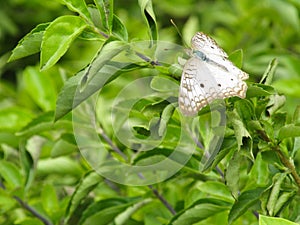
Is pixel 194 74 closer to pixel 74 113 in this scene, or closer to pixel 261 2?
pixel 74 113

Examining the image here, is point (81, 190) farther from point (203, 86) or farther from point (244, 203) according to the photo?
point (203, 86)

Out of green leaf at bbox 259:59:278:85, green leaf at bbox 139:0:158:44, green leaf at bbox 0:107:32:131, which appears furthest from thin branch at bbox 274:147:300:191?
green leaf at bbox 0:107:32:131

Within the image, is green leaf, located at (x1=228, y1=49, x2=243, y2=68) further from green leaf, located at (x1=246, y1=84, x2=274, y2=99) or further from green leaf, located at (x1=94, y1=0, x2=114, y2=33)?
green leaf, located at (x1=94, y1=0, x2=114, y2=33)

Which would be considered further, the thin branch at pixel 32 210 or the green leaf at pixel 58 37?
the thin branch at pixel 32 210

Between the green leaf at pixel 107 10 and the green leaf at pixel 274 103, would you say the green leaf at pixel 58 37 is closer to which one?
the green leaf at pixel 107 10

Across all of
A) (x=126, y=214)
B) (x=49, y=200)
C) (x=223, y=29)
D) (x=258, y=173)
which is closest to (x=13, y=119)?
(x=49, y=200)

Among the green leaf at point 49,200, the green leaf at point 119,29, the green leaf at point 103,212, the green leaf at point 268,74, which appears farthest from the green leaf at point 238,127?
the green leaf at point 49,200
